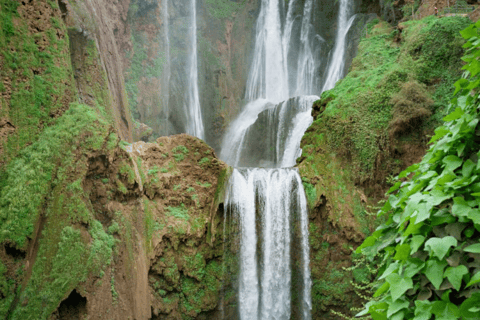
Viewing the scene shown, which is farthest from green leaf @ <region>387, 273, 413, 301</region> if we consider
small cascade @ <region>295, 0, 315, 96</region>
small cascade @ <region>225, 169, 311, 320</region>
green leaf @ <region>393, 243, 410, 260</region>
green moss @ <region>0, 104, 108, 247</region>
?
small cascade @ <region>295, 0, 315, 96</region>

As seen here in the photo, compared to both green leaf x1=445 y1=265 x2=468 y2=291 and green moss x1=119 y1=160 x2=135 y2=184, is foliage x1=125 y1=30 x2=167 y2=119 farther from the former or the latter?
green leaf x1=445 y1=265 x2=468 y2=291

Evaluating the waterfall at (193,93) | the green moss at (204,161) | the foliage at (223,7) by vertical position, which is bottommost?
the green moss at (204,161)

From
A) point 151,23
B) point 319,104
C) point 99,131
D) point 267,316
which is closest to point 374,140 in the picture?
point 319,104

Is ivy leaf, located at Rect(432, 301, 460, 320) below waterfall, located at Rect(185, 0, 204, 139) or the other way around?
below

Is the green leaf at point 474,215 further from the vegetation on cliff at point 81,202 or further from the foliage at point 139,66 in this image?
the foliage at point 139,66

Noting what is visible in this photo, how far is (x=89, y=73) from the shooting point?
11289mm

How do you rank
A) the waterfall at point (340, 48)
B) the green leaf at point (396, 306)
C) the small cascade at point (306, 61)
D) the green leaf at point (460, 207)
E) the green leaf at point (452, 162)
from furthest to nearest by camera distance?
the small cascade at point (306, 61) → the waterfall at point (340, 48) → the green leaf at point (452, 162) → the green leaf at point (396, 306) → the green leaf at point (460, 207)

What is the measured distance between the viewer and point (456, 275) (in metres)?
1.84

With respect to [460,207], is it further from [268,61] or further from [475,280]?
[268,61]

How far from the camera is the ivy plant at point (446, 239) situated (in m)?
1.87

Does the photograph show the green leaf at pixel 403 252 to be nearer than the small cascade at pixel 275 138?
Yes

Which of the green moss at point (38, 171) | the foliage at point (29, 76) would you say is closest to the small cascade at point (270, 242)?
the green moss at point (38, 171)

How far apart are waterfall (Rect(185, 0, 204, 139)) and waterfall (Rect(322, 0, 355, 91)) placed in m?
9.02

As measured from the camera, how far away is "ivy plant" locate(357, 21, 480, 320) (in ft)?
6.15
